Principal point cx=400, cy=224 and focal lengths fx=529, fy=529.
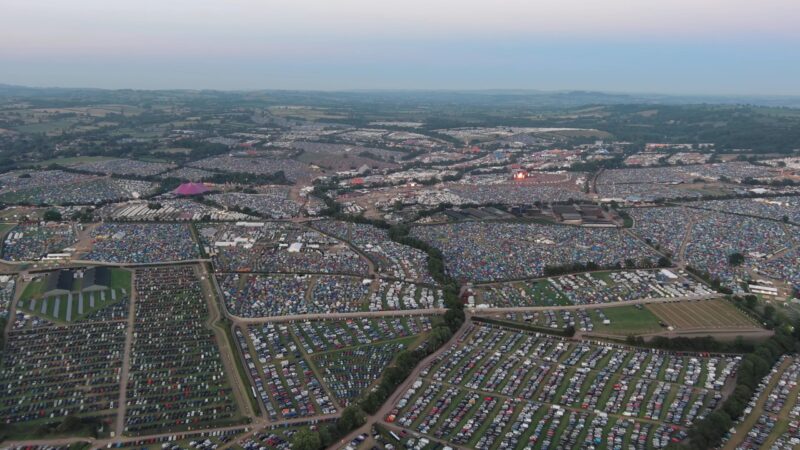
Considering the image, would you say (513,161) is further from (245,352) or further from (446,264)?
(245,352)

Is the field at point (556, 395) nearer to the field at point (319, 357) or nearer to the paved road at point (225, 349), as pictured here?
the field at point (319, 357)

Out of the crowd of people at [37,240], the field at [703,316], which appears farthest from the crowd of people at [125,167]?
the field at [703,316]

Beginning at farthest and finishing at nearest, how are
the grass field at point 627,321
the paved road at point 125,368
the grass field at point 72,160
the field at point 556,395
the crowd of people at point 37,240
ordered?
1. the grass field at point 72,160
2. the crowd of people at point 37,240
3. the grass field at point 627,321
4. the paved road at point 125,368
5. the field at point 556,395

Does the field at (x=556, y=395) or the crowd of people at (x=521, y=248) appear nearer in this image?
the field at (x=556, y=395)

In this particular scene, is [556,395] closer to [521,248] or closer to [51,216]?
[521,248]

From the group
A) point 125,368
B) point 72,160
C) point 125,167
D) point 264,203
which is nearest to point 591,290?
point 125,368

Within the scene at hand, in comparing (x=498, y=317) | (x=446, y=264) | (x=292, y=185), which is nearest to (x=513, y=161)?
(x=292, y=185)
